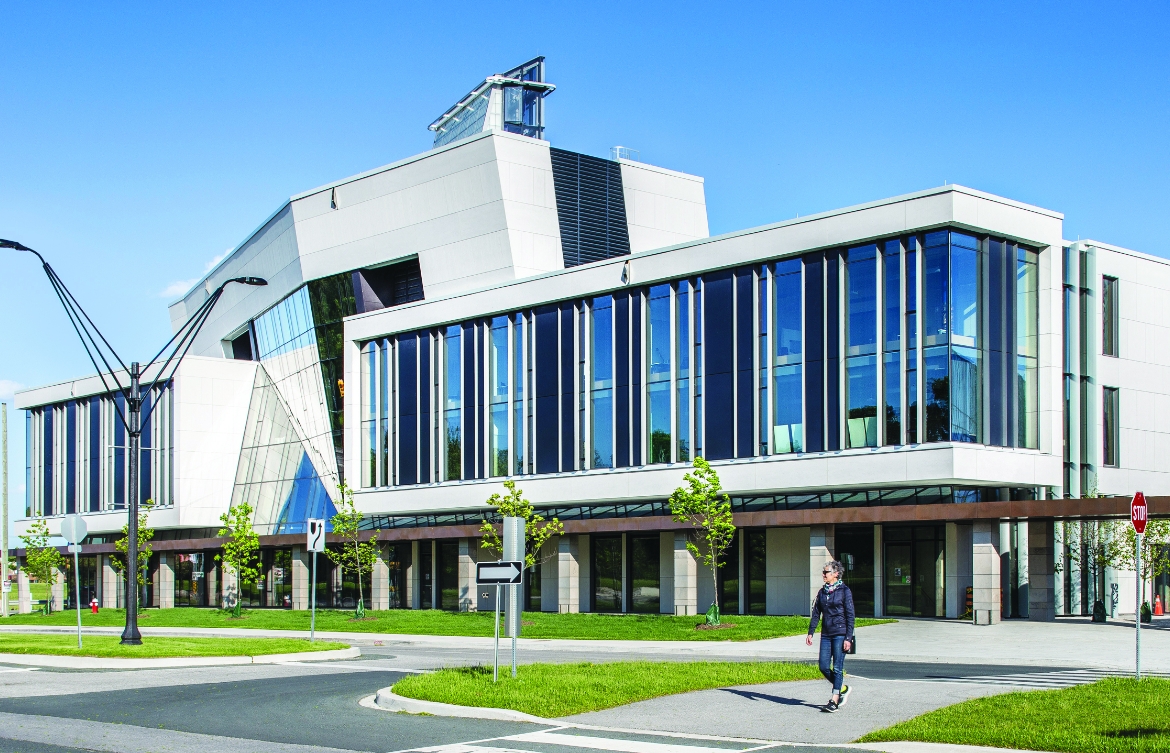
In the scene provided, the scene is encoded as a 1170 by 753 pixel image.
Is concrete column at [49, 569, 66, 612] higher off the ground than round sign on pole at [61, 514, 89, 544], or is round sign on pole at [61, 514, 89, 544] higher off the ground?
round sign on pole at [61, 514, 89, 544]

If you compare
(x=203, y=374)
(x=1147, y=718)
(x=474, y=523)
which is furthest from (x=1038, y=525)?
(x=203, y=374)

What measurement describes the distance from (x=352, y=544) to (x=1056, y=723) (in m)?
43.6

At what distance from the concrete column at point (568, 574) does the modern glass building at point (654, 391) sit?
0.11m

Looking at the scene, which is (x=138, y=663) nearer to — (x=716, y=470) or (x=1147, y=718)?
(x=1147, y=718)

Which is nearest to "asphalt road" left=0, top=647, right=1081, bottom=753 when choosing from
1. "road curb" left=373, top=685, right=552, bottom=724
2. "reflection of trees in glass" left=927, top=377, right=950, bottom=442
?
"road curb" left=373, top=685, right=552, bottom=724

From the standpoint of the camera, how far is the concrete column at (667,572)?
45.0 m

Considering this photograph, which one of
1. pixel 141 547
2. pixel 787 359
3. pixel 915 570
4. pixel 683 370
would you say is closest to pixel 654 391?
pixel 683 370

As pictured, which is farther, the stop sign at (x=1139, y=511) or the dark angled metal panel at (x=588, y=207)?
the dark angled metal panel at (x=588, y=207)

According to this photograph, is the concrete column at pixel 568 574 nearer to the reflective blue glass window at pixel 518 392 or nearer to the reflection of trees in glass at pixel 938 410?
the reflective blue glass window at pixel 518 392

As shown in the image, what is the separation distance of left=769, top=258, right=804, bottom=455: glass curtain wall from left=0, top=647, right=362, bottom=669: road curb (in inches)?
660

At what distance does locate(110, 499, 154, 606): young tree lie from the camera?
58.6m

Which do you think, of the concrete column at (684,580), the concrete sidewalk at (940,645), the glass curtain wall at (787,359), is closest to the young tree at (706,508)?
the concrete column at (684,580)

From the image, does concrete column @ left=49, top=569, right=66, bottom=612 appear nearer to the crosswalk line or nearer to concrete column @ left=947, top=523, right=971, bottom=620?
concrete column @ left=947, top=523, right=971, bottom=620

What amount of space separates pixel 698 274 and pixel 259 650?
2061 centimetres
